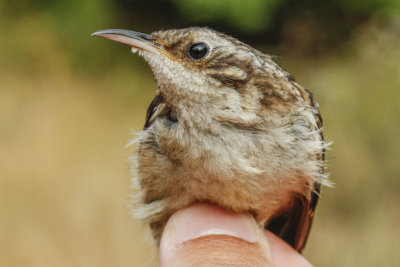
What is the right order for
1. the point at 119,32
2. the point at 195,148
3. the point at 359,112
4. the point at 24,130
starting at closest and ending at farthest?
the point at 195,148 → the point at 119,32 → the point at 359,112 → the point at 24,130

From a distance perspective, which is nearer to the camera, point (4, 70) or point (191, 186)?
point (191, 186)

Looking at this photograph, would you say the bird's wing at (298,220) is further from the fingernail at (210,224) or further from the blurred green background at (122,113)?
the blurred green background at (122,113)

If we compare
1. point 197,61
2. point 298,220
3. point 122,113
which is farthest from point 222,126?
point 122,113

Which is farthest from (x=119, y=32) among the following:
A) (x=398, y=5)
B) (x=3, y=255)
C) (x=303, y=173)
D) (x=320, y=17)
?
(x=398, y=5)

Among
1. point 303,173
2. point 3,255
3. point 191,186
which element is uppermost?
point 303,173

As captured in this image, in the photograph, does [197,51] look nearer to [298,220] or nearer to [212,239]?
[212,239]

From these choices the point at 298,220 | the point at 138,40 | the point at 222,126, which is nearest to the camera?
the point at 222,126

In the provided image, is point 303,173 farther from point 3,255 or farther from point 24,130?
point 24,130

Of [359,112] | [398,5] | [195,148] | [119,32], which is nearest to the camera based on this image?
[195,148]
